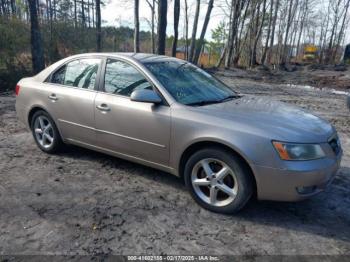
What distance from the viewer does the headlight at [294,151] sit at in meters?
2.99

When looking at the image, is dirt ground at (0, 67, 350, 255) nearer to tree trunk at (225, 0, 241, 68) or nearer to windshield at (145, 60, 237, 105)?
windshield at (145, 60, 237, 105)

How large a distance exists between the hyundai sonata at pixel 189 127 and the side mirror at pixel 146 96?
0.01 meters

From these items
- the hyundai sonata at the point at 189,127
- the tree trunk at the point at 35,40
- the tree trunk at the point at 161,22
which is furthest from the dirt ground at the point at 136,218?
the tree trunk at the point at 161,22

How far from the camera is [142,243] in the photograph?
9.52 ft

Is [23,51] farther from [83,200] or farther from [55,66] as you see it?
[83,200]

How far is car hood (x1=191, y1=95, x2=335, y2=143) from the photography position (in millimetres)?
3100

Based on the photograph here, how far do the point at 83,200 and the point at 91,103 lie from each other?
1.30 m

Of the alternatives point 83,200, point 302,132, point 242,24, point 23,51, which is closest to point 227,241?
point 302,132

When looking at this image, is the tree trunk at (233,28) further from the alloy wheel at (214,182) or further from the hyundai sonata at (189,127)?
the alloy wheel at (214,182)

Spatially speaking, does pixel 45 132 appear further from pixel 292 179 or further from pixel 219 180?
pixel 292 179

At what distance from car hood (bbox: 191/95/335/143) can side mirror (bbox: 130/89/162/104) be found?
1.58 feet

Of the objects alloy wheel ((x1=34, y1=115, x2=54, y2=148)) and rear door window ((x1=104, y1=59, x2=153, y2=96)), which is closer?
rear door window ((x1=104, y1=59, x2=153, y2=96))

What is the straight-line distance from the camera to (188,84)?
159 inches

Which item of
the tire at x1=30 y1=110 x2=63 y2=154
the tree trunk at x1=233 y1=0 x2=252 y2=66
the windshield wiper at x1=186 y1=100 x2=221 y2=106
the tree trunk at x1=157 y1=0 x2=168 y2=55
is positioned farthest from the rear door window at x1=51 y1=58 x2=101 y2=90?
the tree trunk at x1=233 y1=0 x2=252 y2=66
